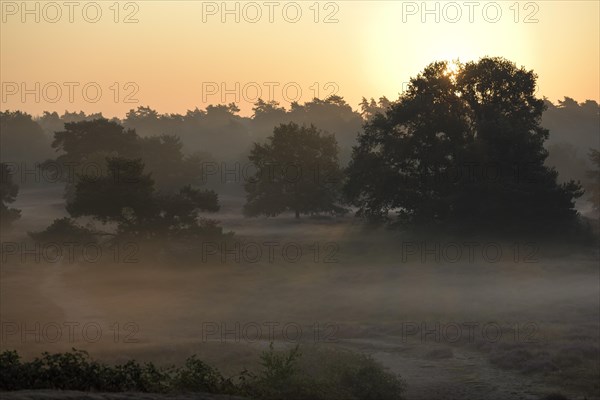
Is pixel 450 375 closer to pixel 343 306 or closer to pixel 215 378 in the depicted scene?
pixel 215 378

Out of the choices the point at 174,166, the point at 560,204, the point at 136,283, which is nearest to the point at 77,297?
the point at 136,283

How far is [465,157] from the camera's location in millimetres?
70188

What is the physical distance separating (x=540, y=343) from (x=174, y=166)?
79.7 m

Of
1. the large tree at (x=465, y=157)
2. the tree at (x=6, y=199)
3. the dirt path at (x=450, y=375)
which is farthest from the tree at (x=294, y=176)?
the dirt path at (x=450, y=375)

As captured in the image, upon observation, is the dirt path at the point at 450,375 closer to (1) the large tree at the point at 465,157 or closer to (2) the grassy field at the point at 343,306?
(2) the grassy field at the point at 343,306

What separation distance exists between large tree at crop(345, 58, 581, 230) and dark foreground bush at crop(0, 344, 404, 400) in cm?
3949

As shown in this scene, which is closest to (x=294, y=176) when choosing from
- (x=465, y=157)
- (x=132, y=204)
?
(x=465, y=157)

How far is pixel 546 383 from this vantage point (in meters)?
31.0

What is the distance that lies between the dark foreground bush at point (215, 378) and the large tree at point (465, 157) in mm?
39488

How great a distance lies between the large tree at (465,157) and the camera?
6869 centimetres

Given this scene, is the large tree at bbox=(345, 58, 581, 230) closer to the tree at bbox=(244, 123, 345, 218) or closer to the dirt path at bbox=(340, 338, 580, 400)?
the tree at bbox=(244, 123, 345, 218)

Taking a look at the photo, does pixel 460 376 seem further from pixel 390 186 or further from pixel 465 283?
pixel 390 186

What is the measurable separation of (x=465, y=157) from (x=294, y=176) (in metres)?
24.3

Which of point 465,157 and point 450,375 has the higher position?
point 465,157
